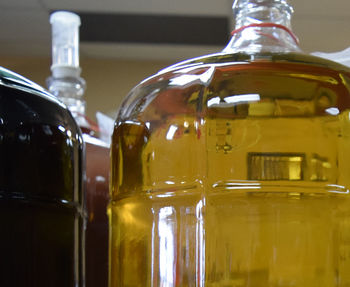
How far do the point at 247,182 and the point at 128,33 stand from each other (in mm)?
2183

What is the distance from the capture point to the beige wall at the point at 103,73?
9.34ft

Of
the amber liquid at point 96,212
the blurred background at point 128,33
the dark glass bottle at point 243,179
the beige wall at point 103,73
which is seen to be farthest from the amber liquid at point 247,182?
the beige wall at point 103,73

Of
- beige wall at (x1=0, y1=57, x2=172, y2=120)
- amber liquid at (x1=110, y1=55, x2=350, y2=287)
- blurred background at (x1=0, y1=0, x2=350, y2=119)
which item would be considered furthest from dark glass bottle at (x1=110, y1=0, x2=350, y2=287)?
beige wall at (x1=0, y1=57, x2=172, y2=120)

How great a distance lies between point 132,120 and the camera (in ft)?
1.21

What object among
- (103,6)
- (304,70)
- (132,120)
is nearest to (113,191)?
(132,120)

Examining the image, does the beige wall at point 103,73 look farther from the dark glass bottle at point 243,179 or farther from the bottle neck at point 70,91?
the dark glass bottle at point 243,179

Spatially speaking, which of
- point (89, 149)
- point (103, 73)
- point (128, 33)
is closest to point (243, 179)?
point (89, 149)

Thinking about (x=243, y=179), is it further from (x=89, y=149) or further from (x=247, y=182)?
(x=89, y=149)

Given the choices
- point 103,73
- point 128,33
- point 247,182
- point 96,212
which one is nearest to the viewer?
point 247,182

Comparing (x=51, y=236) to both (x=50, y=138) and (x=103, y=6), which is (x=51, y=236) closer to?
(x=50, y=138)

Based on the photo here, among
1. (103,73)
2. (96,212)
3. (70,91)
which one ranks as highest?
(103,73)

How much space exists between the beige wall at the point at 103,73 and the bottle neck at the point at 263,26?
246 centimetres

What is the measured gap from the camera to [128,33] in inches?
95.3

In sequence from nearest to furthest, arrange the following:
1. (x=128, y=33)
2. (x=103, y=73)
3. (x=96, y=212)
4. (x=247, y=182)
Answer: (x=247, y=182) < (x=96, y=212) < (x=128, y=33) < (x=103, y=73)
